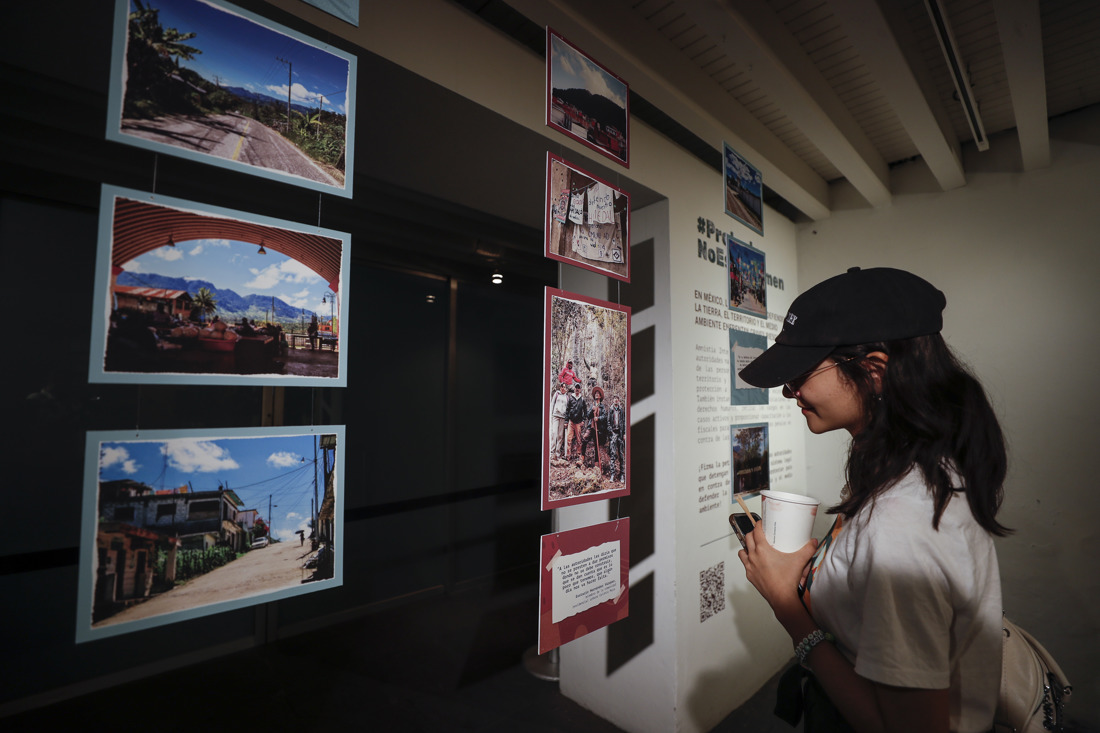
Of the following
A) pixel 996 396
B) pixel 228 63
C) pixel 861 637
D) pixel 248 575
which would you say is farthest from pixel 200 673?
pixel 996 396

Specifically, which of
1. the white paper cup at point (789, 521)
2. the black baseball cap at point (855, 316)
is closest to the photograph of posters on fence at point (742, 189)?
the black baseball cap at point (855, 316)

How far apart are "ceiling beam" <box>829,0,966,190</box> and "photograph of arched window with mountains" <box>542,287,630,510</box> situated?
1.34m

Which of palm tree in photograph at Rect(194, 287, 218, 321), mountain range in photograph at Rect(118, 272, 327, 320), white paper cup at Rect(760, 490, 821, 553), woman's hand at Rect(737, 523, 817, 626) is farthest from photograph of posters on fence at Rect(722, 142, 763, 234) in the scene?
palm tree in photograph at Rect(194, 287, 218, 321)

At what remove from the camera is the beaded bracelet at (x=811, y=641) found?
986mm

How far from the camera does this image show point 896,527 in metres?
0.85

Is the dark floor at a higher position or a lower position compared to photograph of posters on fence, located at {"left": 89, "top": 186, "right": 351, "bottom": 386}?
lower

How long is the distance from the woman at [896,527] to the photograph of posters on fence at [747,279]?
1702 mm

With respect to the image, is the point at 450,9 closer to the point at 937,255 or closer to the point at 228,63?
the point at 228,63

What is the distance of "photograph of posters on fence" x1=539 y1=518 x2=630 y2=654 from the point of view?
4.99 feet

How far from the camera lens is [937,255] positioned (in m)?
3.02

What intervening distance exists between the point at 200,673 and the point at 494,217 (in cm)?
344

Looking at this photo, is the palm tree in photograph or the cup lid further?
the cup lid

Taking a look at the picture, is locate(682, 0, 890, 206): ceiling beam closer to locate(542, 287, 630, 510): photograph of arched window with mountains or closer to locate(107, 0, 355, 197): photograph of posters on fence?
locate(542, 287, 630, 510): photograph of arched window with mountains

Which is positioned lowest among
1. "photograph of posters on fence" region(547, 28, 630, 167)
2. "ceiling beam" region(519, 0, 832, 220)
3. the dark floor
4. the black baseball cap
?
the dark floor
